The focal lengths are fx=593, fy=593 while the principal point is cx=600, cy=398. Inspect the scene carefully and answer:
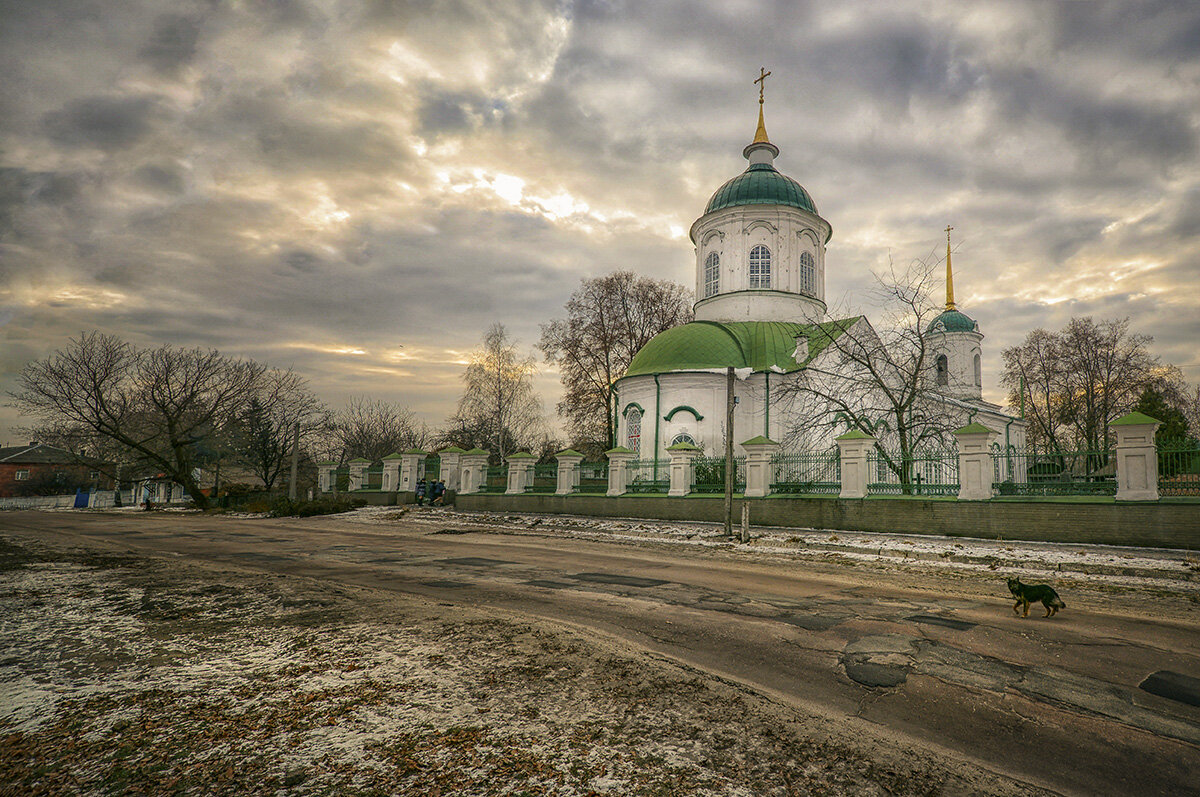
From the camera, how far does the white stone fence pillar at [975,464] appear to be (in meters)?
13.1

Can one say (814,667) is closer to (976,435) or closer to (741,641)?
(741,641)

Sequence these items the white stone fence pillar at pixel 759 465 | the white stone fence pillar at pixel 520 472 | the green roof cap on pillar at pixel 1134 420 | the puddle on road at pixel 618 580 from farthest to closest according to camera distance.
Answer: the white stone fence pillar at pixel 520 472 → the white stone fence pillar at pixel 759 465 → the green roof cap on pillar at pixel 1134 420 → the puddle on road at pixel 618 580

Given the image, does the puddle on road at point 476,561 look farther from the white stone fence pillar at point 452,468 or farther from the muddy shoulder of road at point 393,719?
the white stone fence pillar at point 452,468

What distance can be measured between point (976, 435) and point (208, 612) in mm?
14563

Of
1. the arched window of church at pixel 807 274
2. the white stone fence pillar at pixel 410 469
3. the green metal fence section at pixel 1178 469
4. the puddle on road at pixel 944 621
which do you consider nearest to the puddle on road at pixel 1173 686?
the puddle on road at pixel 944 621

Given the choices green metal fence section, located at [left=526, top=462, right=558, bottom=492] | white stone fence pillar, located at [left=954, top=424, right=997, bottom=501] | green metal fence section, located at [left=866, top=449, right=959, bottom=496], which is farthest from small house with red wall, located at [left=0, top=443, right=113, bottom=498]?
white stone fence pillar, located at [left=954, top=424, right=997, bottom=501]

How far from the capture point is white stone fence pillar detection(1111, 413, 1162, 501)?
11281 millimetres

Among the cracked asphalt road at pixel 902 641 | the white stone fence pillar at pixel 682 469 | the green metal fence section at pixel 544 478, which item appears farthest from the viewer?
the green metal fence section at pixel 544 478

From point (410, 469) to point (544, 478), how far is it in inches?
296

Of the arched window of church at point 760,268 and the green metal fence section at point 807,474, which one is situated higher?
the arched window of church at point 760,268

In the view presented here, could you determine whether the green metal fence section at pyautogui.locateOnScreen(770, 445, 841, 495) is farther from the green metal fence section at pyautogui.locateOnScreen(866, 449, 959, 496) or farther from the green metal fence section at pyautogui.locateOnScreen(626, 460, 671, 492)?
the green metal fence section at pyautogui.locateOnScreen(626, 460, 671, 492)

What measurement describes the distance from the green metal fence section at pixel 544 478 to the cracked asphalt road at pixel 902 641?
12.1 meters

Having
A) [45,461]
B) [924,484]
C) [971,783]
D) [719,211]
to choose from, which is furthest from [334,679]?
[45,461]

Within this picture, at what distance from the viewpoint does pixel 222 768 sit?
2.80 metres
